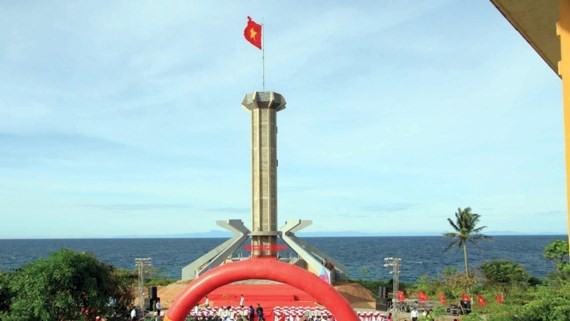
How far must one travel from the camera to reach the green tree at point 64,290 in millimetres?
17484

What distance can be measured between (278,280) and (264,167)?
28.6 metres

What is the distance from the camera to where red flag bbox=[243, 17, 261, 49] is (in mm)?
40719

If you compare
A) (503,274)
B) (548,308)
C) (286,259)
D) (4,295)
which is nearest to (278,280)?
(548,308)

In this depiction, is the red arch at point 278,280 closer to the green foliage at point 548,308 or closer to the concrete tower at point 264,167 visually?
the green foliage at point 548,308

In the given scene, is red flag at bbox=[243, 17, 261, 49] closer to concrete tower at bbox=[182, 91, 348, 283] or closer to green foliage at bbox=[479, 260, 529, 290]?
concrete tower at bbox=[182, 91, 348, 283]

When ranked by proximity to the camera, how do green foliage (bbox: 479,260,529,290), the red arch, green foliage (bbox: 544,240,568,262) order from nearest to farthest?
the red arch → green foliage (bbox: 544,240,568,262) → green foliage (bbox: 479,260,529,290)

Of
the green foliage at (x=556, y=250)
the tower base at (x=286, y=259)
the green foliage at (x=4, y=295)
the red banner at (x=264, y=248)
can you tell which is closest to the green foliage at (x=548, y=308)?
the green foliage at (x=4, y=295)

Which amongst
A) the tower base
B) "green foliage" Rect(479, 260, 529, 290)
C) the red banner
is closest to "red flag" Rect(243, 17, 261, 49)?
the tower base

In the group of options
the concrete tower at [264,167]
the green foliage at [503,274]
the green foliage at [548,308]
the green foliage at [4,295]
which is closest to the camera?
the green foliage at [548,308]

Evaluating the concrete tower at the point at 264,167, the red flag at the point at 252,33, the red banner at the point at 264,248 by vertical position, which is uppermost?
the red flag at the point at 252,33

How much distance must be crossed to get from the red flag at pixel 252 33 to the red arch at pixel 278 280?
2983cm

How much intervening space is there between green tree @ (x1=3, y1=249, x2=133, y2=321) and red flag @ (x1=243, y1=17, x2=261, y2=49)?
25503 mm

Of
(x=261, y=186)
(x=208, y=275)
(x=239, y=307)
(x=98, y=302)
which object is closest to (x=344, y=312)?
(x=208, y=275)

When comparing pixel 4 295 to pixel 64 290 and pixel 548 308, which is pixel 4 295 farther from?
pixel 548 308
